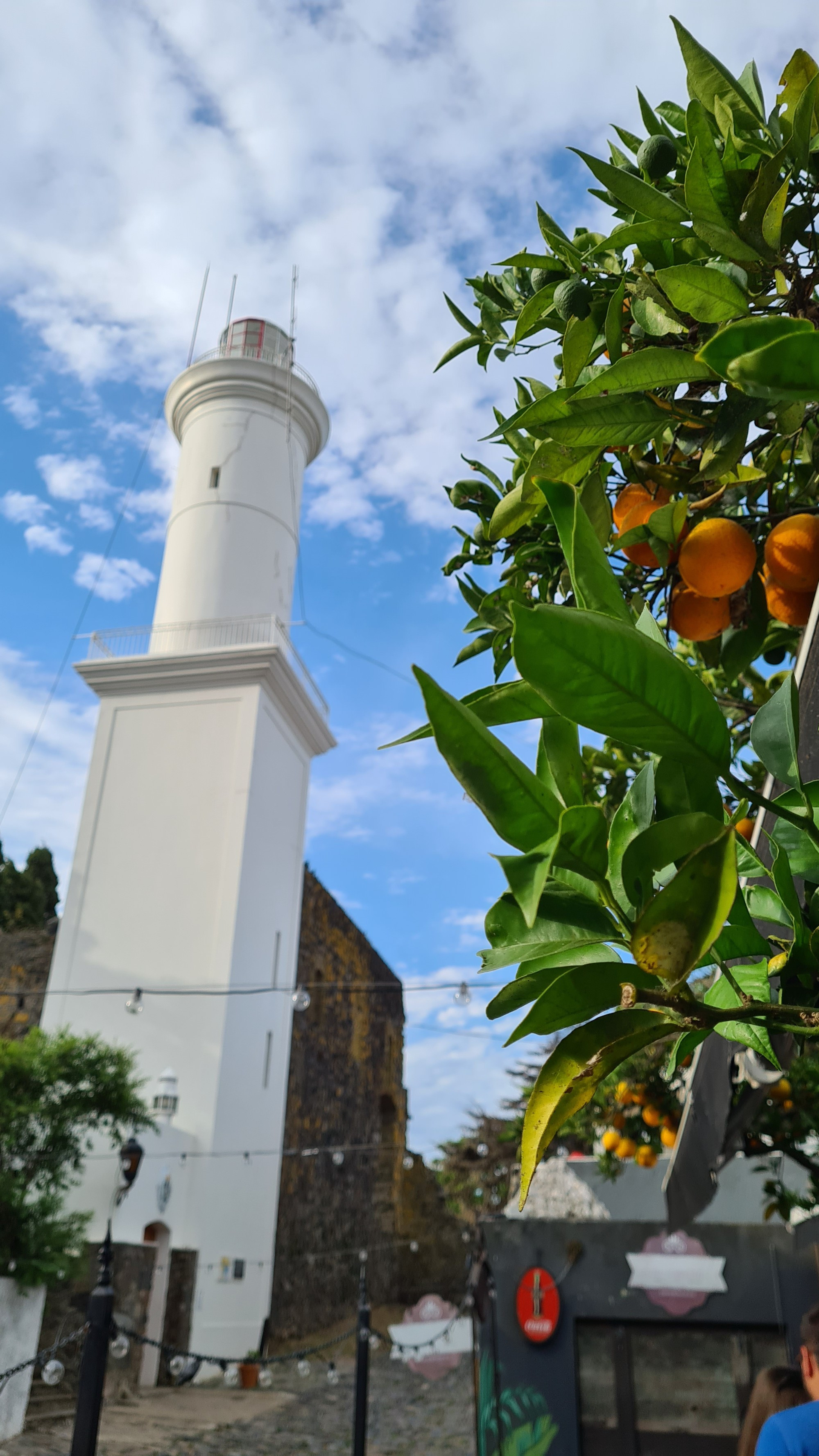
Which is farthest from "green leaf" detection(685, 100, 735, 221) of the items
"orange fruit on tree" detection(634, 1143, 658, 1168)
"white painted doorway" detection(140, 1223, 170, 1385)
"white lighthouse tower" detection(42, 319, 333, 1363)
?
"white painted doorway" detection(140, 1223, 170, 1385)

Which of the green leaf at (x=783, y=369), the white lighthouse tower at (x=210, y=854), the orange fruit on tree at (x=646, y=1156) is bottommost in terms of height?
the green leaf at (x=783, y=369)

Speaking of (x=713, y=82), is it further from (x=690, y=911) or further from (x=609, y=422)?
(x=690, y=911)

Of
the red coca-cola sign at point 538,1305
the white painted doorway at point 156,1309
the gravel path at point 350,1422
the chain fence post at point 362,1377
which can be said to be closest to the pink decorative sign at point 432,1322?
the chain fence post at point 362,1377

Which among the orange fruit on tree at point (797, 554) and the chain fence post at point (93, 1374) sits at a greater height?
the orange fruit on tree at point (797, 554)

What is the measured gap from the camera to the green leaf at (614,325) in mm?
592

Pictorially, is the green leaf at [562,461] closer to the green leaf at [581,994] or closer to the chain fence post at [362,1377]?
the green leaf at [581,994]

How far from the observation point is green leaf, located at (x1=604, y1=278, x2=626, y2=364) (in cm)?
59

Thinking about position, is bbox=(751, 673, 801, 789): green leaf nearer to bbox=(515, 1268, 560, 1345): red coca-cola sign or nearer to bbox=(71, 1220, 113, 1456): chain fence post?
bbox=(71, 1220, 113, 1456): chain fence post

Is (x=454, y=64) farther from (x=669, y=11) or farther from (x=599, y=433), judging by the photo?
(x=599, y=433)

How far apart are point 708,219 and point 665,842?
0.40 m

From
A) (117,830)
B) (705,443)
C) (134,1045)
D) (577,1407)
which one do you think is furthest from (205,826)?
(705,443)

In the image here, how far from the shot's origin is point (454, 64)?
261cm

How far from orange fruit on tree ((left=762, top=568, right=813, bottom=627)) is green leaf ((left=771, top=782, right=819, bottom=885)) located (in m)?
0.30

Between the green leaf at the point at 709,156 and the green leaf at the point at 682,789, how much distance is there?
371mm
